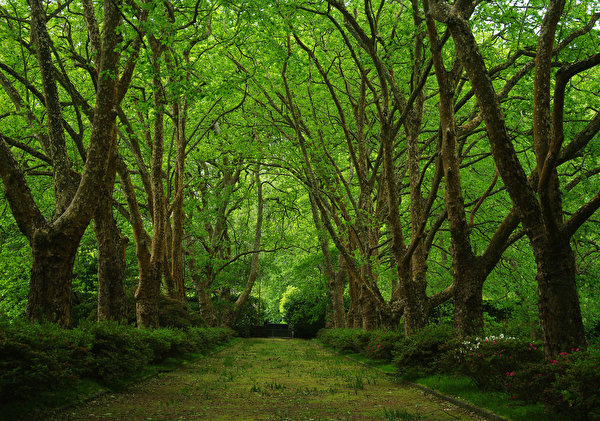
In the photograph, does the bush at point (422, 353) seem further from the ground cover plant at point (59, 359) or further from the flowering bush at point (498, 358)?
the ground cover plant at point (59, 359)

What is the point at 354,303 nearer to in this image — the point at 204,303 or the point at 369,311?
the point at 369,311

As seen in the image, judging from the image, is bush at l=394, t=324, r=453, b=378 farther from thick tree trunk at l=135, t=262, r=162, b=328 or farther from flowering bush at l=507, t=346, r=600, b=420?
thick tree trunk at l=135, t=262, r=162, b=328

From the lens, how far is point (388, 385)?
10391 mm

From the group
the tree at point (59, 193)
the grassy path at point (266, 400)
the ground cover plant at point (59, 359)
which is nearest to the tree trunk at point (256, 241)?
the grassy path at point (266, 400)

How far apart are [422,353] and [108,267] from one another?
822 centimetres

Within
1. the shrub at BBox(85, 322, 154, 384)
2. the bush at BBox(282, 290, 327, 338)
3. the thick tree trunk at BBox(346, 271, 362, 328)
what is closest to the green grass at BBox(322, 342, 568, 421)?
the shrub at BBox(85, 322, 154, 384)

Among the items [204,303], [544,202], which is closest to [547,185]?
[544,202]

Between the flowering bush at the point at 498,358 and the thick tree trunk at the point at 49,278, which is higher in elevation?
the thick tree trunk at the point at 49,278

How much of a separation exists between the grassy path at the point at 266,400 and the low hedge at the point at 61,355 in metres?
0.53

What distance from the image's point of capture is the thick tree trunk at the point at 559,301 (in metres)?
6.75

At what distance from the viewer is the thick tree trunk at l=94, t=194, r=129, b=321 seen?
12188mm

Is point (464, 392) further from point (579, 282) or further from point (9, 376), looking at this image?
point (579, 282)

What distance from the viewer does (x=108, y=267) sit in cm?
1245

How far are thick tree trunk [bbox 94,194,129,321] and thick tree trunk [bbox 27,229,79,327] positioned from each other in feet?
12.1
